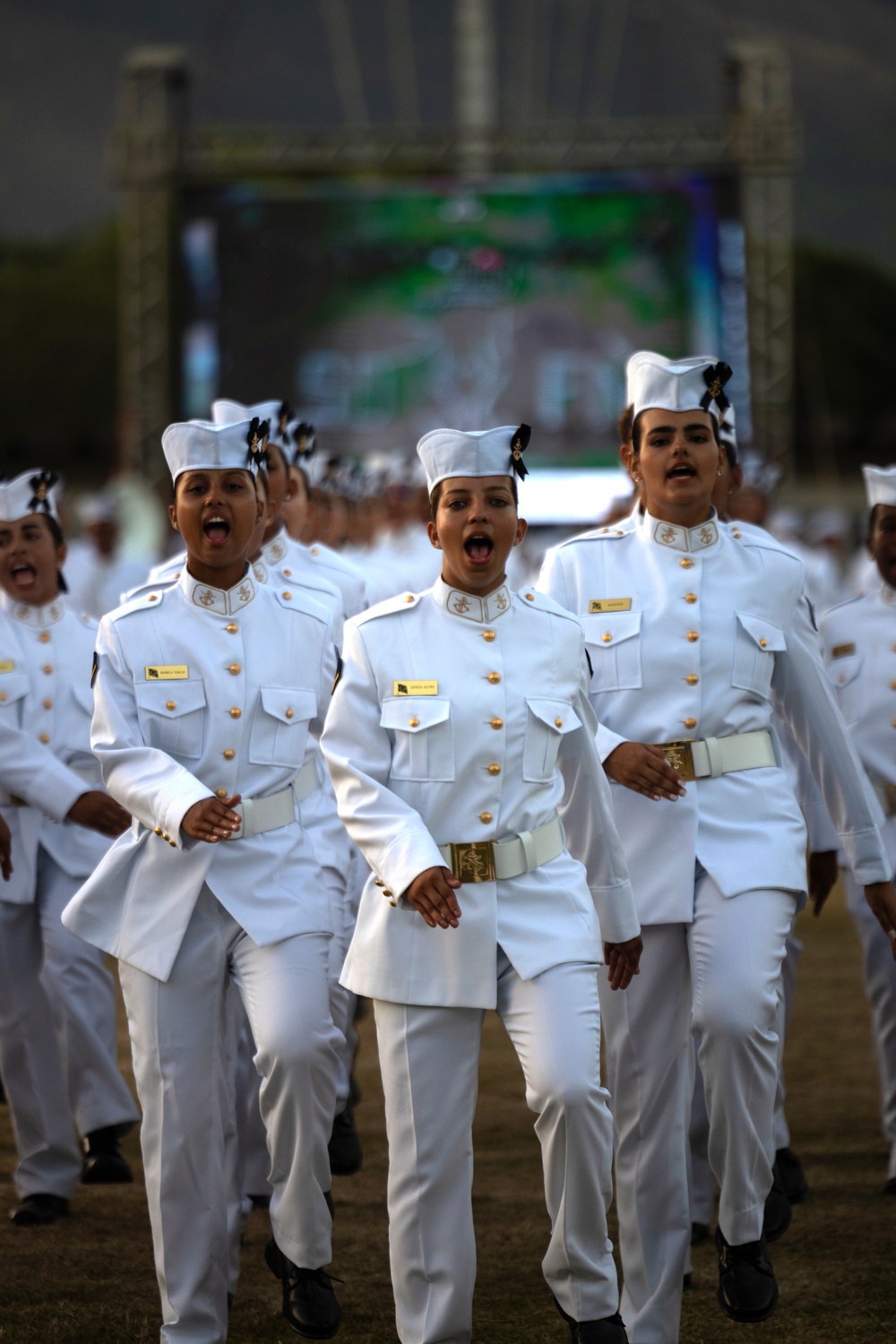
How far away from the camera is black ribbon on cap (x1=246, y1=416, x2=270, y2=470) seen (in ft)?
14.7

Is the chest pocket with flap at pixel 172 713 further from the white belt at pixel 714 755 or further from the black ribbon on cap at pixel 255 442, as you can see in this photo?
the white belt at pixel 714 755

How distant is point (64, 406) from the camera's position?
45938mm

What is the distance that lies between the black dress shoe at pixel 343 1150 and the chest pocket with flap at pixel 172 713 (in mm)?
1986

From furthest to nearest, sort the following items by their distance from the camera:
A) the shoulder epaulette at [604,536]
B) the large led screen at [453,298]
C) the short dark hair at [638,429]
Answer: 1. the large led screen at [453,298]
2. the shoulder epaulette at [604,536]
3. the short dark hair at [638,429]

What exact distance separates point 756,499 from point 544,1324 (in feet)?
16.4

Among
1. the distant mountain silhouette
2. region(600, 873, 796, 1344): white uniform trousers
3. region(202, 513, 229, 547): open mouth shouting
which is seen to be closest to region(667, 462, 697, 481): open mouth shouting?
region(600, 873, 796, 1344): white uniform trousers

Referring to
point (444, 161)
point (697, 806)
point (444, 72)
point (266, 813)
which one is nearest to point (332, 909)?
point (266, 813)

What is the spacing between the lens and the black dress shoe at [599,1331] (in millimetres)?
3855

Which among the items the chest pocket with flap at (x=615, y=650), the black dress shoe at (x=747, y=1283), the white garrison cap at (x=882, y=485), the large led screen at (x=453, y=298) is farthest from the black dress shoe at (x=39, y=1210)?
the large led screen at (x=453, y=298)

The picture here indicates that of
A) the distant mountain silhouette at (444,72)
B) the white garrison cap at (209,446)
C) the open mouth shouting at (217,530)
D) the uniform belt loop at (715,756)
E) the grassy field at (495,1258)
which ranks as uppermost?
the distant mountain silhouette at (444,72)

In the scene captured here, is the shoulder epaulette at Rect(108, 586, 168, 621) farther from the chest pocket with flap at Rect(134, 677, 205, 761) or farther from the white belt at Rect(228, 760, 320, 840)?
the white belt at Rect(228, 760, 320, 840)

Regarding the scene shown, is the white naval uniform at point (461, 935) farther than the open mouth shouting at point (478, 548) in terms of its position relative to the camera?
No

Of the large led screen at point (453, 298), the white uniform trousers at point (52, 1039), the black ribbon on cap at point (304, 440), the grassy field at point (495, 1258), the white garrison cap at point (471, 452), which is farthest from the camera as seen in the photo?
the large led screen at point (453, 298)

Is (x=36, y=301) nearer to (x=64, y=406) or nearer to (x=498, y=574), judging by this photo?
(x=64, y=406)
